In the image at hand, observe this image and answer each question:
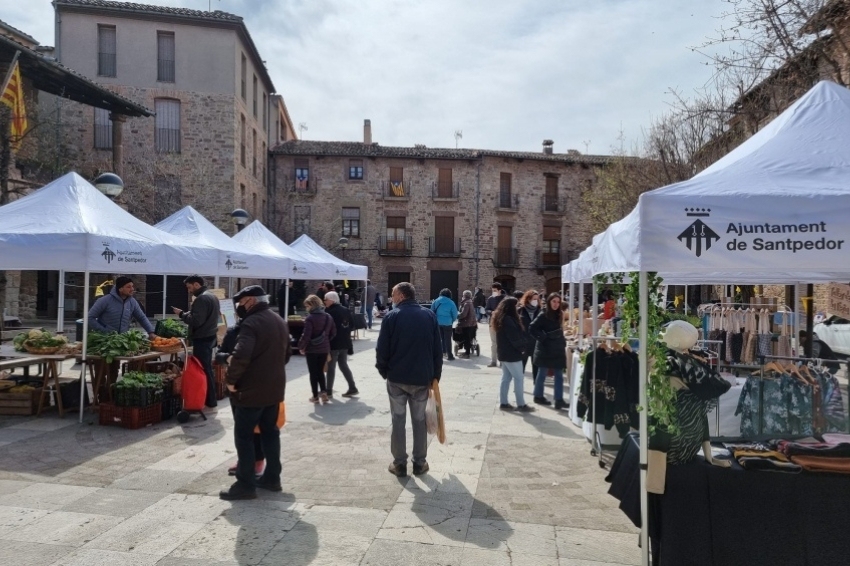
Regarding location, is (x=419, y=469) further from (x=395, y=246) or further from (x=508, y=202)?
(x=508, y=202)

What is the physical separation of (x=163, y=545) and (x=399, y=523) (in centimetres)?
156

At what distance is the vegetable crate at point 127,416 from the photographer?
676 centimetres

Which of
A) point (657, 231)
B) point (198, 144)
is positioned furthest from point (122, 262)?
point (198, 144)

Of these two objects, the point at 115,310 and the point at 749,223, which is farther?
the point at 115,310

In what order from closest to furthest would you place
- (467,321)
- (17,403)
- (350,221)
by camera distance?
(17,403)
(467,321)
(350,221)

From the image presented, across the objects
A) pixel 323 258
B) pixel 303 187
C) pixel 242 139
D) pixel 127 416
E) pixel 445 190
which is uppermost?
pixel 242 139

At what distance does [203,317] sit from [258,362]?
3.25 meters

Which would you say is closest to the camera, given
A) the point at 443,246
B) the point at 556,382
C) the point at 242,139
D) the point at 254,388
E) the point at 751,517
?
the point at 751,517

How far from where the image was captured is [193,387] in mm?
7219

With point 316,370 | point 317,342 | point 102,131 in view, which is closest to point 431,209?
point 102,131

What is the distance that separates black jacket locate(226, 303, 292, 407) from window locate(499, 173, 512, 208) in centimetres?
3122

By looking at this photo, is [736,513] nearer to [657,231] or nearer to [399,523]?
[657,231]

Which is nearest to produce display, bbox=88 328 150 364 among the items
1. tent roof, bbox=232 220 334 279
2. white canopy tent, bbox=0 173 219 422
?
white canopy tent, bbox=0 173 219 422

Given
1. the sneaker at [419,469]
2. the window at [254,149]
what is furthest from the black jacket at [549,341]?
the window at [254,149]
